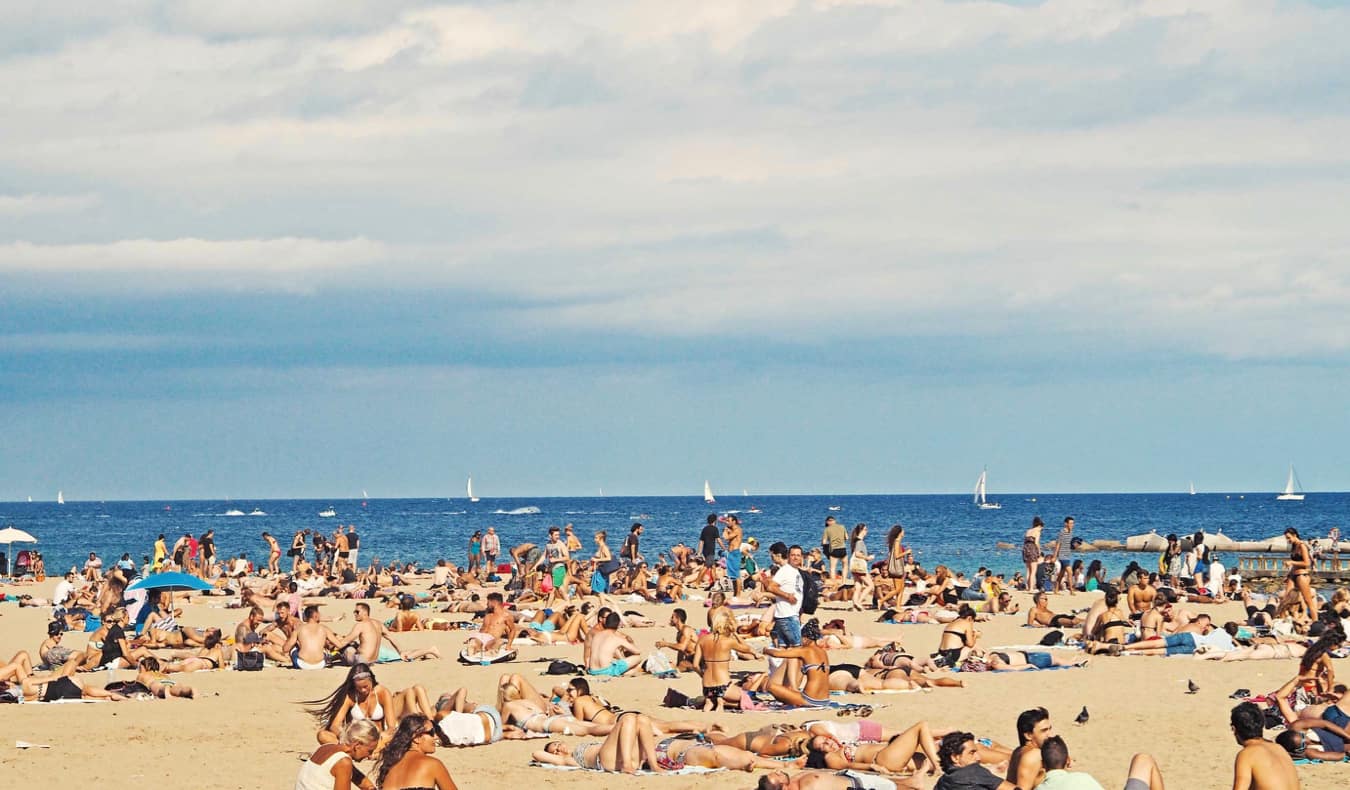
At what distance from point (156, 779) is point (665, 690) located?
6348mm

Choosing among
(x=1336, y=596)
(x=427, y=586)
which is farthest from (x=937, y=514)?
(x=1336, y=596)

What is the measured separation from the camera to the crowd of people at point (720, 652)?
10.7 meters

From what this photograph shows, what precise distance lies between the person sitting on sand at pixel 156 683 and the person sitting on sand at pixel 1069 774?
34.7ft

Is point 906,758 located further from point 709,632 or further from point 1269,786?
point 709,632

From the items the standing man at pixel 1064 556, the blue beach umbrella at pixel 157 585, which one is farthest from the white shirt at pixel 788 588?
the standing man at pixel 1064 556

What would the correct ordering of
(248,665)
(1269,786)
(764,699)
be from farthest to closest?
(248,665), (764,699), (1269,786)

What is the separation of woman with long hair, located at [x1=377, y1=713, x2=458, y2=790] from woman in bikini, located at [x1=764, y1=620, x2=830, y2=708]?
6117 mm

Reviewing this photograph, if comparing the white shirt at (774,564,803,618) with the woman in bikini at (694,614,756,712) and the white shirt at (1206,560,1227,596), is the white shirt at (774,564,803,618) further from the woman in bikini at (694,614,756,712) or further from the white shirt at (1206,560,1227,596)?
the white shirt at (1206,560,1227,596)

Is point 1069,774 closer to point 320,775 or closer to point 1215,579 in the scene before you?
point 320,775

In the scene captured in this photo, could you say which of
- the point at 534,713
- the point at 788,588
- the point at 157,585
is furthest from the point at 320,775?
the point at 157,585

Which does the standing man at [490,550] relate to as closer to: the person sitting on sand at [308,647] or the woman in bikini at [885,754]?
the person sitting on sand at [308,647]

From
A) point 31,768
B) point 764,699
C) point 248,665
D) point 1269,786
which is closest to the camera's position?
point 1269,786

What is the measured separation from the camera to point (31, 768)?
12.6 m

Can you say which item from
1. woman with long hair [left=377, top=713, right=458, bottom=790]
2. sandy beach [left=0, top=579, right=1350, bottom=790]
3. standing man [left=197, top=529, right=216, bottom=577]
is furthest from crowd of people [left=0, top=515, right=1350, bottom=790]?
standing man [left=197, top=529, right=216, bottom=577]
